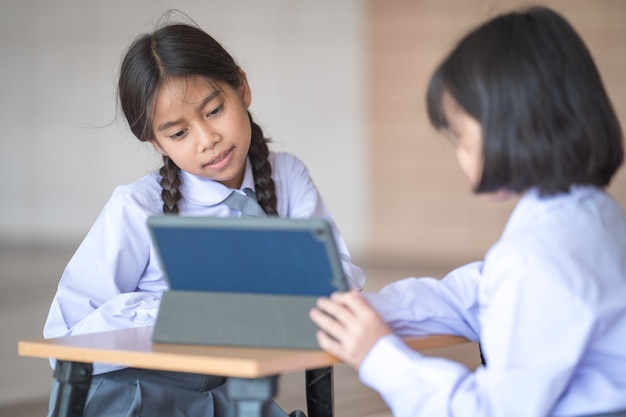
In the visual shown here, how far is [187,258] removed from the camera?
137 centimetres

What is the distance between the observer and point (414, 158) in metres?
7.97

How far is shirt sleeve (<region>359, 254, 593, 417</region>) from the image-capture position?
4.07ft

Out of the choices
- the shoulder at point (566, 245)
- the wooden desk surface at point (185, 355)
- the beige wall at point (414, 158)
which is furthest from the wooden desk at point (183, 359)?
the beige wall at point (414, 158)

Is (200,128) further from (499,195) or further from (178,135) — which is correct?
(499,195)

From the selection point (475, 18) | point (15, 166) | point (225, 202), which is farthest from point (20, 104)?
point (225, 202)

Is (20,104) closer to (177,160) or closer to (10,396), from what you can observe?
(10,396)

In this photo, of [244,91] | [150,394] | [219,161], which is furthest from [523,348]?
[244,91]

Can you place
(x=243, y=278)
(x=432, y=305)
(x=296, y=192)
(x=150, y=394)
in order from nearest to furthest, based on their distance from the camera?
(x=243, y=278) < (x=432, y=305) < (x=150, y=394) < (x=296, y=192)

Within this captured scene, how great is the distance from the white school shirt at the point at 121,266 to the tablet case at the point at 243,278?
1.40 feet

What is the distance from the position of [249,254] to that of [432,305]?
0.36 m

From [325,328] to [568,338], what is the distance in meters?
0.33

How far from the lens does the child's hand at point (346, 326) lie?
4.32ft

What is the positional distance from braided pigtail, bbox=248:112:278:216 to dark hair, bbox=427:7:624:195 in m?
0.90

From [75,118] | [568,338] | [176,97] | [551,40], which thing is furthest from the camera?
[75,118]
